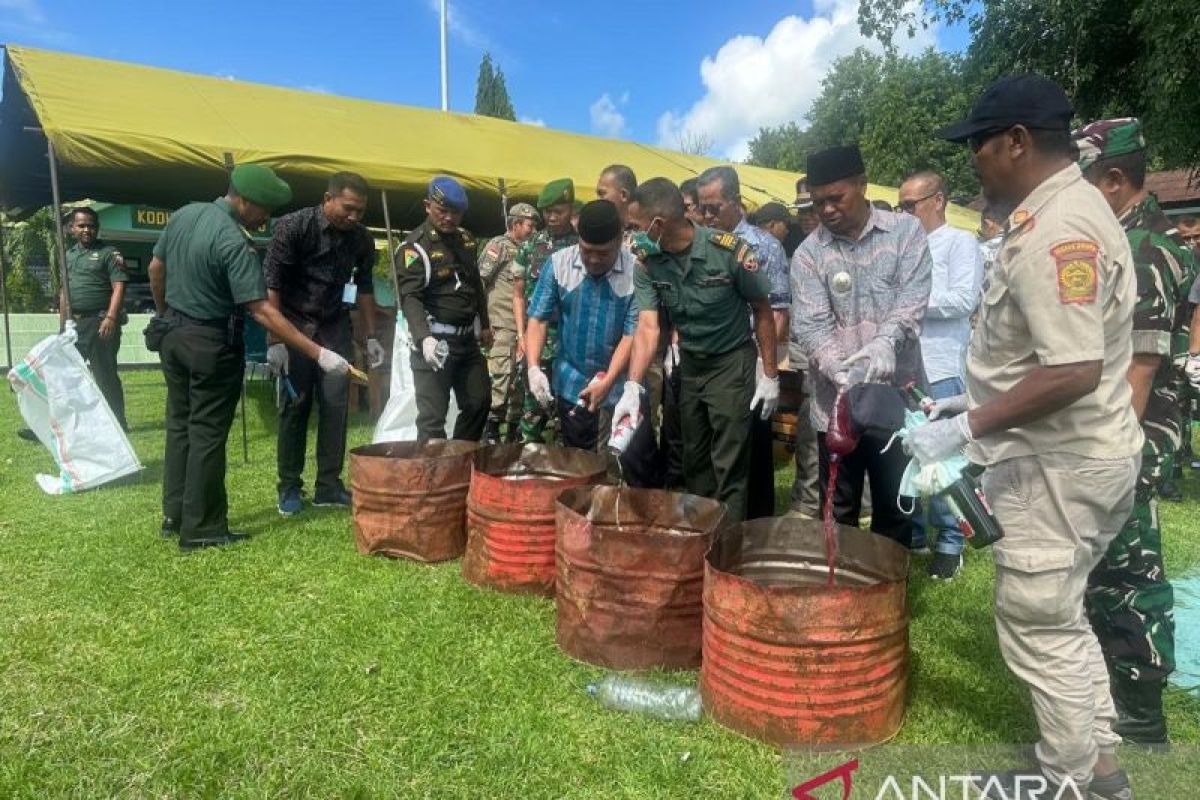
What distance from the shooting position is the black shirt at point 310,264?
188 inches

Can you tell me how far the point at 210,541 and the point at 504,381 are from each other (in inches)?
123

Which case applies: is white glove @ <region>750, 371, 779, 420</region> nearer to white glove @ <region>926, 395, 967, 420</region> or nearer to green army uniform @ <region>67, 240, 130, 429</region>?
white glove @ <region>926, 395, 967, 420</region>

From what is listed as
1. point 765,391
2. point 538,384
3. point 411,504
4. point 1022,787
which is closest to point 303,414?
A: point 411,504

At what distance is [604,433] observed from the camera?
4348 mm

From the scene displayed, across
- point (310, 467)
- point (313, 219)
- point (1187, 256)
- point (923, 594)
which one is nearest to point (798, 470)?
point (923, 594)

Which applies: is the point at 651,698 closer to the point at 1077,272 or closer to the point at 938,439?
the point at 938,439

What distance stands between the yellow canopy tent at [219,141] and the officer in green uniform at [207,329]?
3.20 meters

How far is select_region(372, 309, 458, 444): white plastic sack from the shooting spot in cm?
520

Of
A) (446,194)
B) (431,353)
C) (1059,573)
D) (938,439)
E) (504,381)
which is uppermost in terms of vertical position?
(446,194)

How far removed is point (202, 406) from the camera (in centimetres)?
414

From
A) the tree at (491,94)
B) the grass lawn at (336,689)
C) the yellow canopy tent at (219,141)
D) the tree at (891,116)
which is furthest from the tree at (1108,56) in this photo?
the tree at (491,94)

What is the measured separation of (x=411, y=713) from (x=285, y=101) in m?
8.46

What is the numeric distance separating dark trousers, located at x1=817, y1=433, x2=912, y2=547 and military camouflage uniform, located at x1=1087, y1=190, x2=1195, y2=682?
1018 mm

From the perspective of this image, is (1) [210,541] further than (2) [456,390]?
No
